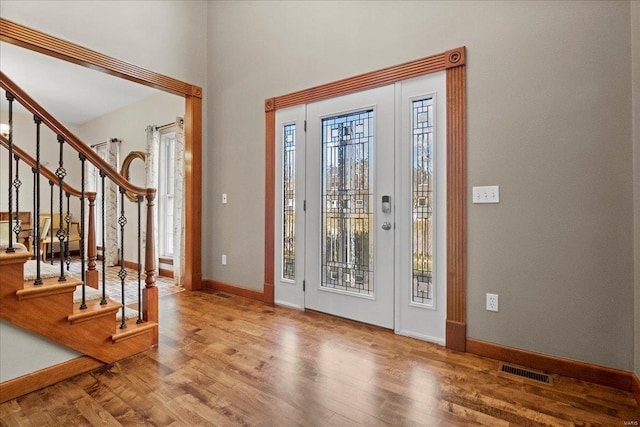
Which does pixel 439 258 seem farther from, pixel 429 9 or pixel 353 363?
pixel 429 9

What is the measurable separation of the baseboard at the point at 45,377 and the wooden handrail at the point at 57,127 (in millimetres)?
1123

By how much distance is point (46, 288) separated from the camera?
5.86ft

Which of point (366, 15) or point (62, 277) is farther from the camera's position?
point (366, 15)

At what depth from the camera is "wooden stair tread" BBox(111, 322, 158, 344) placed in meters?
2.11

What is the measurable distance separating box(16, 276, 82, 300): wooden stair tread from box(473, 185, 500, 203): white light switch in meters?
2.62

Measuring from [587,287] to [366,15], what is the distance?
2.60 meters

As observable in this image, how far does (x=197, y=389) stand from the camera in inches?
71.1

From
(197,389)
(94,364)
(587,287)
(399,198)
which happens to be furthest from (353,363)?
(94,364)

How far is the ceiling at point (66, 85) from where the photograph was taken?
4.18 metres

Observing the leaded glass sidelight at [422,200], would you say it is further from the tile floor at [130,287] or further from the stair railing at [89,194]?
the tile floor at [130,287]

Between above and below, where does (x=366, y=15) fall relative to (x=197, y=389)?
above

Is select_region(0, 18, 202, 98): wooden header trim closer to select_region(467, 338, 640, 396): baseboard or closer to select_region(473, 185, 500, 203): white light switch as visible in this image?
select_region(473, 185, 500, 203): white light switch

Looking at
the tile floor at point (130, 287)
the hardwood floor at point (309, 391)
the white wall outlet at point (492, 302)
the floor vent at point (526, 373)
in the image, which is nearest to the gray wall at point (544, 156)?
the white wall outlet at point (492, 302)

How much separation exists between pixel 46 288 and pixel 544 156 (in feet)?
9.95
